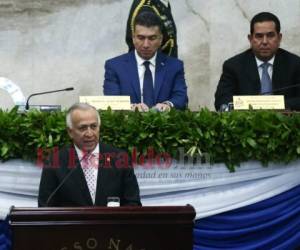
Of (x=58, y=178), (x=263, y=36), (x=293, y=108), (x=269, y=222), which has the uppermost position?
(x=263, y=36)

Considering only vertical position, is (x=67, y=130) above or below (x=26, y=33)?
below

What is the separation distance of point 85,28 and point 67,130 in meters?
3.37

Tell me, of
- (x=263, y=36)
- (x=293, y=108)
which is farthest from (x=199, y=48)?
(x=293, y=108)

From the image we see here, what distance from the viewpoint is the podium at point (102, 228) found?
355cm

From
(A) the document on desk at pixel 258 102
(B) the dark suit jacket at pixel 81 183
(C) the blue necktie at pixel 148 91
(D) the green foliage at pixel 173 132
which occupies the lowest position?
(B) the dark suit jacket at pixel 81 183

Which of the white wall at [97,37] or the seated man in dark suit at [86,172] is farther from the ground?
the white wall at [97,37]

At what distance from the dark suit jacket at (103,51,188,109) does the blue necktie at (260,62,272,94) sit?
0.54m

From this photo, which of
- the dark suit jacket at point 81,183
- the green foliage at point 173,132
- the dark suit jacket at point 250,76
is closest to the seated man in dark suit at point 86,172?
the dark suit jacket at point 81,183

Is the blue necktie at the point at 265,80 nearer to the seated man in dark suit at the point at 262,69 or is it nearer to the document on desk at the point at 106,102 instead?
the seated man in dark suit at the point at 262,69

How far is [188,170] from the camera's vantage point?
15.8 ft

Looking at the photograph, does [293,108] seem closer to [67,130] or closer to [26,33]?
[67,130]

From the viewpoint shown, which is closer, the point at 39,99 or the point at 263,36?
the point at 263,36

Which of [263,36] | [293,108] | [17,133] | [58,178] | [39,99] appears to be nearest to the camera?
[58,178]

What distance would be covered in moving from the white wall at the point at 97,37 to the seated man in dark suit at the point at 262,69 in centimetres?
185
